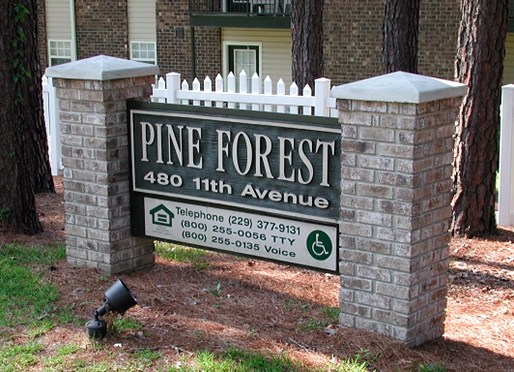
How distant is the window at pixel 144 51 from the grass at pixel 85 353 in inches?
655

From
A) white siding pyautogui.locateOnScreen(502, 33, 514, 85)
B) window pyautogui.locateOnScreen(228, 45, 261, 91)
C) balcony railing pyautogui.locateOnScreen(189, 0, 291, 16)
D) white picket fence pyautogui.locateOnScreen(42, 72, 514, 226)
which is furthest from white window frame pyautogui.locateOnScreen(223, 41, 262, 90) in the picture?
white picket fence pyautogui.locateOnScreen(42, 72, 514, 226)

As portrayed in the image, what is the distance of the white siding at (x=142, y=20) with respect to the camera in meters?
21.8

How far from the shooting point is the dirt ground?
489cm

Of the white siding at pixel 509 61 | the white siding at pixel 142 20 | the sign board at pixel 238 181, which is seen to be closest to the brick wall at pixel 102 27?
the white siding at pixel 142 20

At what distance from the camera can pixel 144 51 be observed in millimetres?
22203

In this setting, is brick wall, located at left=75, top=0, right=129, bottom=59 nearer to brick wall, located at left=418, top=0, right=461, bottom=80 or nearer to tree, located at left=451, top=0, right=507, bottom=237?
brick wall, located at left=418, top=0, right=461, bottom=80

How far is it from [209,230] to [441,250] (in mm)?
1883

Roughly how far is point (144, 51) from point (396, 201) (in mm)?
18409

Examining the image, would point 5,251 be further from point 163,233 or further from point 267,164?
point 267,164

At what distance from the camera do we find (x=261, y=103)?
8.32 meters

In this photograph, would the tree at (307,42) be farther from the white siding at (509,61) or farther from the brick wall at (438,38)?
the white siding at (509,61)

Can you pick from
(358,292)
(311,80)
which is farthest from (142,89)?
(311,80)

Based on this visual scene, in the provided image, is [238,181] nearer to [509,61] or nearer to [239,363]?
[239,363]

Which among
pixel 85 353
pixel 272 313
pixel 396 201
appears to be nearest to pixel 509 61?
pixel 272 313
